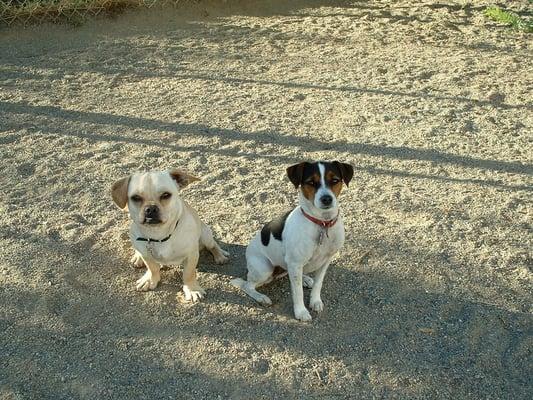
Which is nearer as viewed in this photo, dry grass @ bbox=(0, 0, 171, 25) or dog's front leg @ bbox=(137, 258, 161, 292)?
dog's front leg @ bbox=(137, 258, 161, 292)

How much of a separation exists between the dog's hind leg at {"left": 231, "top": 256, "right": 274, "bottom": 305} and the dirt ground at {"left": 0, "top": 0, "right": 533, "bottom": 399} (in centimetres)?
10

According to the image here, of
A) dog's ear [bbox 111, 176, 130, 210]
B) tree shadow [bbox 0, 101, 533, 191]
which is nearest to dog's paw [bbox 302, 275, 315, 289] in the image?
dog's ear [bbox 111, 176, 130, 210]

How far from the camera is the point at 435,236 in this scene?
479cm

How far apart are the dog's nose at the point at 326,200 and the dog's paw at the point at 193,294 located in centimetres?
118

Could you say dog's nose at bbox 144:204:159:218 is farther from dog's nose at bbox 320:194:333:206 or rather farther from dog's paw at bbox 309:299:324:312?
dog's paw at bbox 309:299:324:312

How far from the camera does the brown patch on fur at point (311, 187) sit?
140 inches

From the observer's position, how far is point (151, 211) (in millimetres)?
3678

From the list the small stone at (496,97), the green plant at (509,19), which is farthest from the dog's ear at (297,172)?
the green plant at (509,19)

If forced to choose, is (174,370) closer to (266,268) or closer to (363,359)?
(266,268)

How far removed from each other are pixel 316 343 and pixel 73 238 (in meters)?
2.19

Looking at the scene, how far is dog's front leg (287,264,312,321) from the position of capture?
12.3 feet

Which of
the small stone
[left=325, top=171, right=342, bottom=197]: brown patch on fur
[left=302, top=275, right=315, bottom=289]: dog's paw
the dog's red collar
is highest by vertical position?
[left=325, top=171, right=342, bottom=197]: brown patch on fur

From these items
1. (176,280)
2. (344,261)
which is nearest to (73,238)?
(176,280)

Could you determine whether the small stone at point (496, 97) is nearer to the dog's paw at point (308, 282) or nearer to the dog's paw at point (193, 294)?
the dog's paw at point (308, 282)
